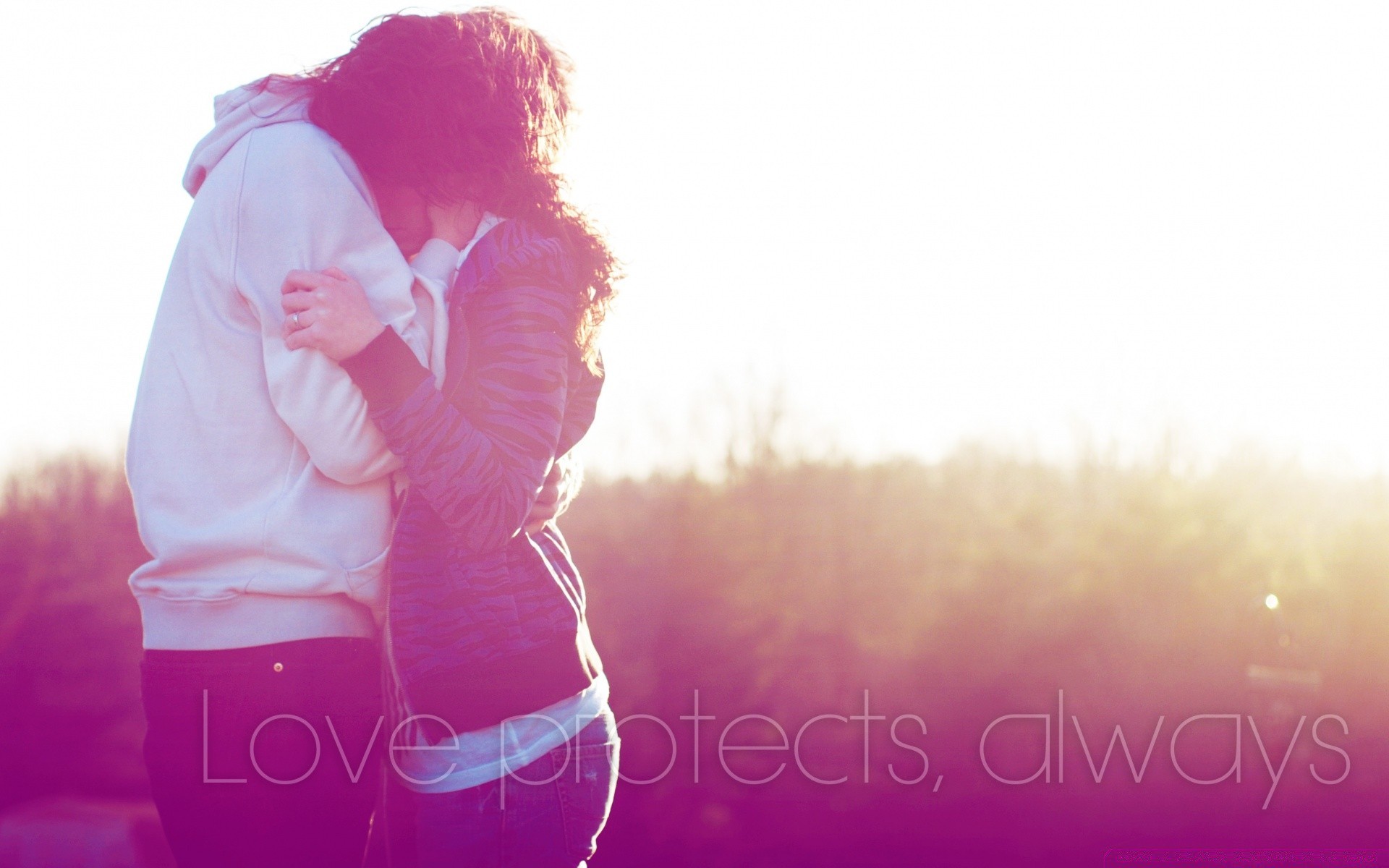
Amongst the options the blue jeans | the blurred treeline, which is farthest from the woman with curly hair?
the blurred treeline

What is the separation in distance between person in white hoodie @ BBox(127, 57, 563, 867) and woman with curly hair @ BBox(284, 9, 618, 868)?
5cm

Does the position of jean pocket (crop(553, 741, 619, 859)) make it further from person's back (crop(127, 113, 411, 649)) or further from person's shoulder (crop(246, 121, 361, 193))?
person's shoulder (crop(246, 121, 361, 193))

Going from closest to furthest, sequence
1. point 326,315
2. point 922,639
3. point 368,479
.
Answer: point 326,315 < point 368,479 < point 922,639

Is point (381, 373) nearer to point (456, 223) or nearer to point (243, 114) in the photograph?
point (456, 223)

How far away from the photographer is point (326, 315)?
51.8 inches

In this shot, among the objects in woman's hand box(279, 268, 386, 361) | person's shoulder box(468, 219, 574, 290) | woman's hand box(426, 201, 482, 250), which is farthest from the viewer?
woman's hand box(426, 201, 482, 250)

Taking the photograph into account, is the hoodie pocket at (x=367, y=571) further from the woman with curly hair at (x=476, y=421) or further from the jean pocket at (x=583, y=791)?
the jean pocket at (x=583, y=791)

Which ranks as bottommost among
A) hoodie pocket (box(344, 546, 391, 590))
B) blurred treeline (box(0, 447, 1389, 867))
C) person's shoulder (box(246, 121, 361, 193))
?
blurred treeline (box(0, 447, 1389, 867))

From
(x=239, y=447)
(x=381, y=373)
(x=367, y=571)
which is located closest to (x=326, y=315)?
(x=381, y=373)

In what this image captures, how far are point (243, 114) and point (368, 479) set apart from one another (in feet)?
1.74

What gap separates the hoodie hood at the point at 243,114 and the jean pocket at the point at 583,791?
94 centimetres

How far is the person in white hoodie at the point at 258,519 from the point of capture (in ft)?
4.37

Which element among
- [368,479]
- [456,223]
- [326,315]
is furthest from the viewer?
[456,223]

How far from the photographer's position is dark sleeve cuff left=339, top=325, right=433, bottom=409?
1349 mm
